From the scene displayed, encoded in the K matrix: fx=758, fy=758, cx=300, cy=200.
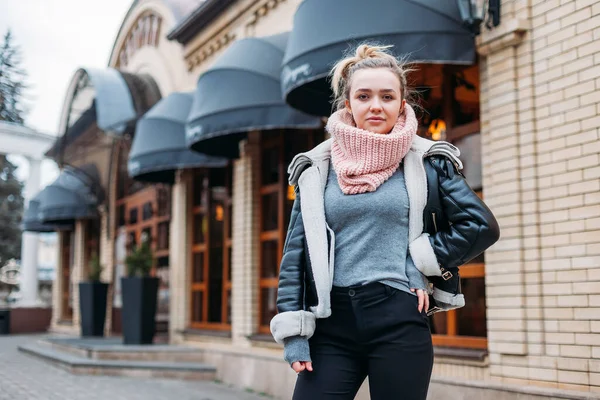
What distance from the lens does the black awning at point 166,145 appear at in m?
11.0

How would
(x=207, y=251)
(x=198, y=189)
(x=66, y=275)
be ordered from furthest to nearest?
(x=66, y=275) → (x=198, y=189) → (x=207, y=251)

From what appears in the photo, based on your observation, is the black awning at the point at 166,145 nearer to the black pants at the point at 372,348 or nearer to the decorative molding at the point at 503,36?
the decorative molding at the point at 503,36

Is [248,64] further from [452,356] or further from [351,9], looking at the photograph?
[452,356]

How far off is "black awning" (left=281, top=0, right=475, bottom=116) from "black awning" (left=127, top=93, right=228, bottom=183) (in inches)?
179

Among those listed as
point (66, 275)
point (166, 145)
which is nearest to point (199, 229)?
point (166, 145)

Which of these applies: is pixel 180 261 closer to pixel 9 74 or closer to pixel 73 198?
pixel 73 198

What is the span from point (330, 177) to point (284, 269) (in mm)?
400

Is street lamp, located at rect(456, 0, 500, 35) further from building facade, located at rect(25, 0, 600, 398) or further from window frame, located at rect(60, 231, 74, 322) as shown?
window frame, located at rect(60, 231, 74, 322)

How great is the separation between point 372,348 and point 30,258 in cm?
2231

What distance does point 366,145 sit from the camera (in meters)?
2.78

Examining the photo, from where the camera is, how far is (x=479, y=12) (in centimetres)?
620

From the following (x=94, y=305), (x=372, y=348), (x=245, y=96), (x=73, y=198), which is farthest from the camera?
(x=73, y=198)

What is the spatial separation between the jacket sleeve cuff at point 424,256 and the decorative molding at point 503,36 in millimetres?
3874

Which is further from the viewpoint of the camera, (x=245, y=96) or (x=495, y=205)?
(x=245, y=96)
